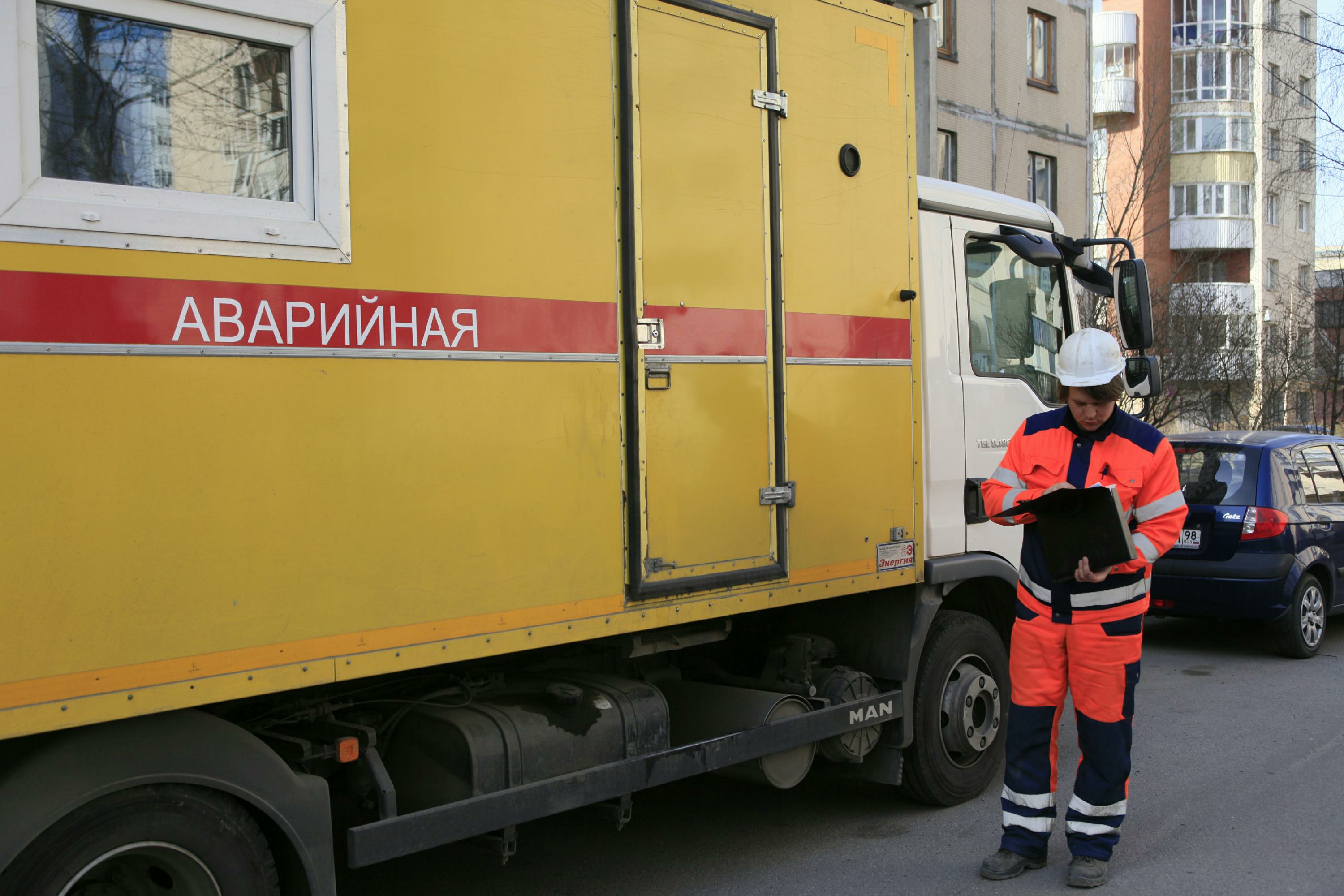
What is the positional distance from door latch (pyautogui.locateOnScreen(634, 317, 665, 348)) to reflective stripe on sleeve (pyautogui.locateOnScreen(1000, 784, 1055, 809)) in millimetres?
2127

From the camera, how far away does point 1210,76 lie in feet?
123

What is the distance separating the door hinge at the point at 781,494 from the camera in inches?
162

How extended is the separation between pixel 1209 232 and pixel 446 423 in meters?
38.0

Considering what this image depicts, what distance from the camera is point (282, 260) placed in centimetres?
292

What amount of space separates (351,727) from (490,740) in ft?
1.33

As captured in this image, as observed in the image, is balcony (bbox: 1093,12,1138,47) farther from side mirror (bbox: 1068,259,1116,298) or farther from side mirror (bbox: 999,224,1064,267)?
side mirror (bbox: 999,224,1064,267)

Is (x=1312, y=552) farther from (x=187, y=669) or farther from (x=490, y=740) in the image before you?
(x=187, y=669)

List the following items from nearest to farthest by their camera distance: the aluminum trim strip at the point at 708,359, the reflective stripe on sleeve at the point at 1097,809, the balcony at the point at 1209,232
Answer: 1. the aluminum trim strip at the point at 708,359
2. the reflective stripe on sleeve at the point at 1097,809
3. the balcony at the point at 1209,232

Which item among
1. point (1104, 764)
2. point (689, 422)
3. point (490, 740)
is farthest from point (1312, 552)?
point (490, 740)

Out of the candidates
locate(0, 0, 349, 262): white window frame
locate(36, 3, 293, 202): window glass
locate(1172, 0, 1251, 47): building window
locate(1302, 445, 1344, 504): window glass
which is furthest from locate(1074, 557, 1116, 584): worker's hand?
locate(1172, 0, 1251, 47): building window

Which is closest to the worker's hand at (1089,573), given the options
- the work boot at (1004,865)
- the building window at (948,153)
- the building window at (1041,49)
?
the work boot at (1004,865)

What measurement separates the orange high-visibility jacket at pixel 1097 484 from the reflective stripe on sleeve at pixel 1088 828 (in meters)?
0.77

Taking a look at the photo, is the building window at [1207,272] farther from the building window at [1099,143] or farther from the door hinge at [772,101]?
the door hinge at [772,101]

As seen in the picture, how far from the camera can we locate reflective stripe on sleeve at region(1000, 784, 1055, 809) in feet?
14.1
